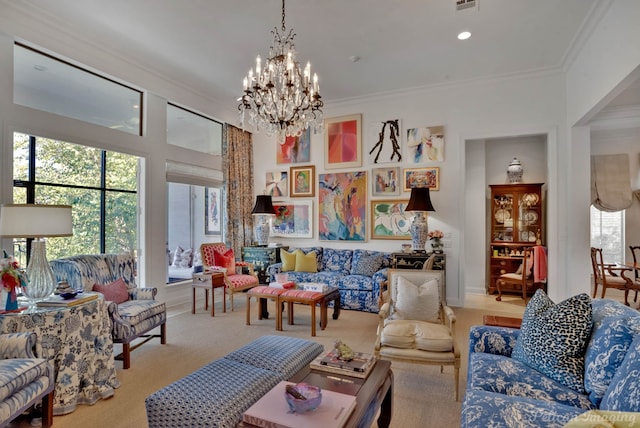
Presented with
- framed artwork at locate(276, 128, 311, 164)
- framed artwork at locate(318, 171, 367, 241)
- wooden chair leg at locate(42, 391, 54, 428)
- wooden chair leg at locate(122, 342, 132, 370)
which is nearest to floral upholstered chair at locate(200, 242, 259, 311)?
framed artwork at locate(318, 171, 367, 241)

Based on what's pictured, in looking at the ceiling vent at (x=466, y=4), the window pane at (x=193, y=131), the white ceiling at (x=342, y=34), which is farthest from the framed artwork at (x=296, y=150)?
the ceiling vent at (x=466, y=4)

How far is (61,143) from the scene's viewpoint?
12.8 feet

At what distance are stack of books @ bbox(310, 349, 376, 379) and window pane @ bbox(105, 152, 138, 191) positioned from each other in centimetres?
394

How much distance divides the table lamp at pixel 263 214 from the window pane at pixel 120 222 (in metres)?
2.07

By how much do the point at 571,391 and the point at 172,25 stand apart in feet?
15.7

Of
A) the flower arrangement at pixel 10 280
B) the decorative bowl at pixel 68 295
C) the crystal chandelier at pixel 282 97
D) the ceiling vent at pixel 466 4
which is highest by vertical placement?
the ceiling vent at pixel 466 4

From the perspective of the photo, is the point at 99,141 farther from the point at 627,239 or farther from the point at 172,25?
the point at 627,239

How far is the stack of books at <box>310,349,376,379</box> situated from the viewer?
2.07m

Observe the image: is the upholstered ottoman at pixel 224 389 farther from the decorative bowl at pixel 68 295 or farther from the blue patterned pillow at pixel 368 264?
the blue patterned pillow at pixel 368 264

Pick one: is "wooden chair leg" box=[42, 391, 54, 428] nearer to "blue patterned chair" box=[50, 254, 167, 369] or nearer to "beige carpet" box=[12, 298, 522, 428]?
"beige carpet" box=[12, 298, 522, 428]

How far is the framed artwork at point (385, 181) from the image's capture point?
5.81 metres

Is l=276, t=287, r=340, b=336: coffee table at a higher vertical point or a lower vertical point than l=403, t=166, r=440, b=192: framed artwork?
lower

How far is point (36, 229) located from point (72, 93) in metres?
2.30

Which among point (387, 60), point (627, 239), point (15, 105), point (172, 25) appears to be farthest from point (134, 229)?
Answer: point (627, 239)
